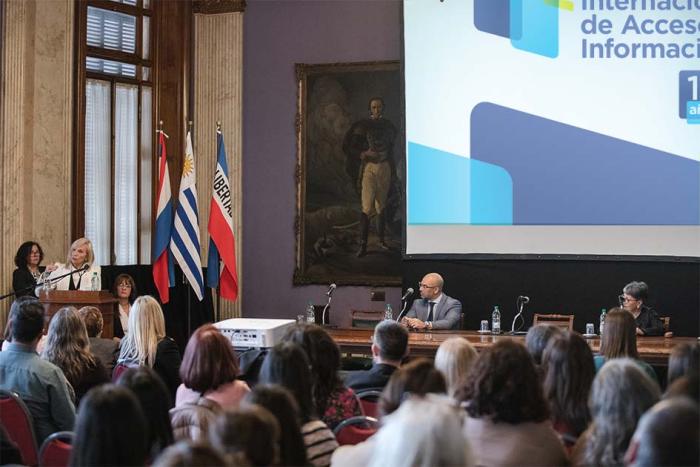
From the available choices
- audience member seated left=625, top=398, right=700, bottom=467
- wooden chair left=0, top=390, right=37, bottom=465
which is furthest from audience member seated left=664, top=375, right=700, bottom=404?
wooden chair left=0, top=390, right=37, bottom=465

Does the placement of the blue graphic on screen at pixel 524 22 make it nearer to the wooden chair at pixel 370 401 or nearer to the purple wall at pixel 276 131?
the purple wall at pixel 276 131

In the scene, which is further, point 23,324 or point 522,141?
point 522,141

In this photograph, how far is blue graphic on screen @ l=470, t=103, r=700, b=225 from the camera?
8.85m

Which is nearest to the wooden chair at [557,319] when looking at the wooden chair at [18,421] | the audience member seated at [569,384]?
the audience member seated at [569,384]

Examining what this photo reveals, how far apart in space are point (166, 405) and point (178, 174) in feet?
24.2

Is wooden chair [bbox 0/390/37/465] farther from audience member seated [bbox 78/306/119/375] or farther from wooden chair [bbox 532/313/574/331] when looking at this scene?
wooden chair [bbox 532/313/574/331]

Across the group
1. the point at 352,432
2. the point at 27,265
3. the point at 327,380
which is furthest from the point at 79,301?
the point at 352,432

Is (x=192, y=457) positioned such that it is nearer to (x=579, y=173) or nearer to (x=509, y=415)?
(x=509, y=415)

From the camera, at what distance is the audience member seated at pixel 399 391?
10.1 ft

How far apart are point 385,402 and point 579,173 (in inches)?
254

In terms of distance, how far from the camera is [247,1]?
1066 centimetres

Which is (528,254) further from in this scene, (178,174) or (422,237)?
(178,174)

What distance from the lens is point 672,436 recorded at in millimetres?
2207

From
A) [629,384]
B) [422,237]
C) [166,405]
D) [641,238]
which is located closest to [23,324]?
[166,405]
